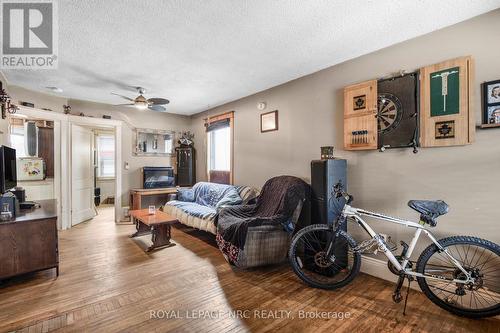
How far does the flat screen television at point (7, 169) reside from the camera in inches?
95.6

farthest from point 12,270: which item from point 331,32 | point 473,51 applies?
point 473,51

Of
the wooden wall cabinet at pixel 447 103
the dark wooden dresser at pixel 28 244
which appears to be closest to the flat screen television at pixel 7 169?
the dark wooden dresser at pixel 28 244

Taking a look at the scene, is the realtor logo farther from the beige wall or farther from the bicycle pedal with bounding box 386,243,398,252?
the bicycle pedal with bounding box 386,243,398,252

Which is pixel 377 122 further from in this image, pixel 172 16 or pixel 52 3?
pixel 52 3

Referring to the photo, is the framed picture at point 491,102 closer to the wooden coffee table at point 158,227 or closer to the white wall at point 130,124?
the wooden coffee table at point 158,227

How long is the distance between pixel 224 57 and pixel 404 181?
7.97 ft

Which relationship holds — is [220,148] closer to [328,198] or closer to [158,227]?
[158,227]

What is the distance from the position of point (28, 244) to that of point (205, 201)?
8.51ft

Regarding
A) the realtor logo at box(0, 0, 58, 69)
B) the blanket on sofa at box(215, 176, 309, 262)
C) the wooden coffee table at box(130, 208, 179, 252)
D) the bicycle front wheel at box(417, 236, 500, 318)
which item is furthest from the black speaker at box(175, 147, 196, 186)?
the bicycle front wheel at box(417, 236, 500, 318)

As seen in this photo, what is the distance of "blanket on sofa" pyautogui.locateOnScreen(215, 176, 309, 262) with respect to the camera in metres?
2.66

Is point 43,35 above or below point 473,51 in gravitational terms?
above

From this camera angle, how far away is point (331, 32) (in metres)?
2.20

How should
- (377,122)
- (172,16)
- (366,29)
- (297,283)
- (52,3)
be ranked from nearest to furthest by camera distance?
(52,3), (172,16), (366,29), (297,283), (377,122)

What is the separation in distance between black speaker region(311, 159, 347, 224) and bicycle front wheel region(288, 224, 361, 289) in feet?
0.70
